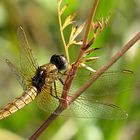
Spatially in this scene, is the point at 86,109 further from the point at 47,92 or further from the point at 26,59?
the point at 26,59

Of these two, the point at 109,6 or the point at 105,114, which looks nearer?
the point at 105,114

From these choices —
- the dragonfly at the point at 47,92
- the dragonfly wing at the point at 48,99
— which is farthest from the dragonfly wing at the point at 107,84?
the dragonfly wing at the point at 48,99

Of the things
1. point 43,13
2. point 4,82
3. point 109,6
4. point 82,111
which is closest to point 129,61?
point 109,6

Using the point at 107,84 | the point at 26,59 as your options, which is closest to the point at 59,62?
the point at 26,59

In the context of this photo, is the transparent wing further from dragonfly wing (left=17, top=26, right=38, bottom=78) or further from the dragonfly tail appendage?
dragonfly wing (left=17, top=26, right=38, bottom=78)

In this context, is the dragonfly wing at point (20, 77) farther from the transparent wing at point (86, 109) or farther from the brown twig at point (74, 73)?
the brown twig at point (74, 73)

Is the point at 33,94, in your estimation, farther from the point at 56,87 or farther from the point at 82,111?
the point at 82,111

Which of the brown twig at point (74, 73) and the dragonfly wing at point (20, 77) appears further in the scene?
the dragonfly wing at point (20, 77)

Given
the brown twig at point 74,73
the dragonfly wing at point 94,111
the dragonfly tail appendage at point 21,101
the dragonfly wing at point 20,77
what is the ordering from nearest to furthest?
the brown twig at point 74,73, the dragonfly wing at point 94,111, the dragonfly tail appendage at point 21,101, the dragonfly wing at point 20,77
